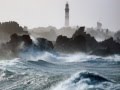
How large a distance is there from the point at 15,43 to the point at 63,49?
16.5 metres

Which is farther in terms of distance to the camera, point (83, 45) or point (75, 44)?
point (75, 44)

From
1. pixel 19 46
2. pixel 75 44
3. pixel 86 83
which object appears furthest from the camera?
pixel 75 44

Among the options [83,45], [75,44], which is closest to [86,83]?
[83,45]

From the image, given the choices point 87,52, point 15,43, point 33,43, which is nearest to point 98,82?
point 15,43

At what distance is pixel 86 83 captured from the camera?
25922 millimetres

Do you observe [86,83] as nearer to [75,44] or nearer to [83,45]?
[83,45]

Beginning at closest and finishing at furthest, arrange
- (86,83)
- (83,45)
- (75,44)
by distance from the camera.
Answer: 1. (86,83)
2. (83,45)
3. (75,44)

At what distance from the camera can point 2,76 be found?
111 ft

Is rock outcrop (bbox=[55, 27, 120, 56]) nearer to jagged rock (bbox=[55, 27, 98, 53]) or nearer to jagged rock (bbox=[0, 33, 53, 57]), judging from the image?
jagged rock (bbox=[55, 27, 98, 53])

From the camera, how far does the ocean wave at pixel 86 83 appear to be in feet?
83.2

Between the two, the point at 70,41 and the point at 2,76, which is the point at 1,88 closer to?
the point at 2,76

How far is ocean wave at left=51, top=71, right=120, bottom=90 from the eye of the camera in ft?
83.2

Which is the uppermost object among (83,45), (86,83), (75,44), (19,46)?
(75,44)

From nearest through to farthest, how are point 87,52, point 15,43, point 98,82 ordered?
point 98,82
point 15,43
point 87,52
